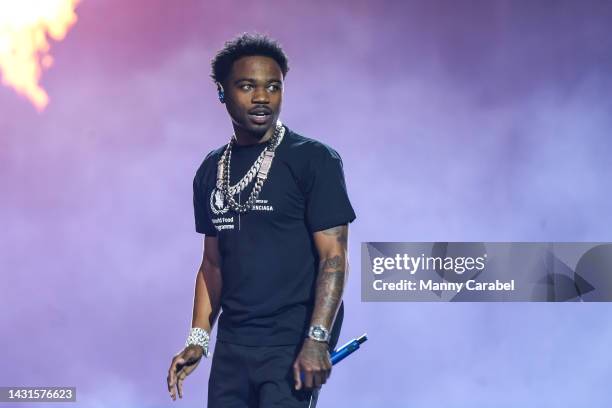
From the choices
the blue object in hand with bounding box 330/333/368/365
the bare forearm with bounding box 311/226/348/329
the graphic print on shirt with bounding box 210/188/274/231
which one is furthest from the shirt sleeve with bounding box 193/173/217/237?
the blue object in hand with bounding box 330/333/368/365

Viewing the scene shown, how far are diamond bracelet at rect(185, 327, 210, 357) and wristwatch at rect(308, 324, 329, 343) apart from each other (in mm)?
532

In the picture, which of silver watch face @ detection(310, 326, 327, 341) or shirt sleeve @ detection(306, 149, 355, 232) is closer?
silver watch face @ detection(310, 326, 327, 341)

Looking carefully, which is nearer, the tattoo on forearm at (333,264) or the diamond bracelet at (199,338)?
the tattoo on forearm at (333,264)

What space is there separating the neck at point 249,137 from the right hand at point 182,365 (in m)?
0.68

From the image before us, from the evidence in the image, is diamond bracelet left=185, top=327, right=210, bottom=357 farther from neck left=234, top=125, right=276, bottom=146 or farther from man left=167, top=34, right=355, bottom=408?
neck left=234, top=125, right=276, bottom=146

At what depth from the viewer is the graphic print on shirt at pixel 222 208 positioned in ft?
8.65

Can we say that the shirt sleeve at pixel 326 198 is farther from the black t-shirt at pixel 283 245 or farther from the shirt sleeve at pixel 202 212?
the shirt sleeve at pixel 202 212

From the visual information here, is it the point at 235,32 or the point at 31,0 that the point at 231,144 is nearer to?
the point at 235,32

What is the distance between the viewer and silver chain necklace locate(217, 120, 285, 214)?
266cm

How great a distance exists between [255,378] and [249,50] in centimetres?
101

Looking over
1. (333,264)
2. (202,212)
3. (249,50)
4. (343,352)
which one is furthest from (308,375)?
(249,50)

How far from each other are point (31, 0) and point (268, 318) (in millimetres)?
3683

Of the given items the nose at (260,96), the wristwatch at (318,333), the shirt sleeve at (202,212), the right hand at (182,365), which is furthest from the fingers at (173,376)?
the nose at (260,96)

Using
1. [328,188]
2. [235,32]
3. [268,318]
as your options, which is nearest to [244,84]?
[328,188]
